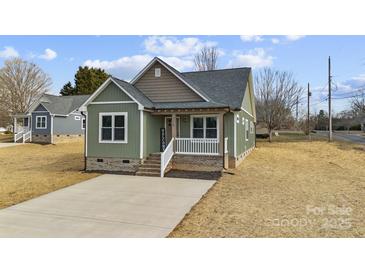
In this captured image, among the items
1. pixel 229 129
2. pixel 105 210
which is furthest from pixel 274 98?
pixel 105 210

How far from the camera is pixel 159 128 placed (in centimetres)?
1484

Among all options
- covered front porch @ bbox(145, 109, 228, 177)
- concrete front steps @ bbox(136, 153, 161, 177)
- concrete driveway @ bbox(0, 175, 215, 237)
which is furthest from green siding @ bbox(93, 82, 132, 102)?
concrete driveway @ bbox(0, 175, 215, 237)

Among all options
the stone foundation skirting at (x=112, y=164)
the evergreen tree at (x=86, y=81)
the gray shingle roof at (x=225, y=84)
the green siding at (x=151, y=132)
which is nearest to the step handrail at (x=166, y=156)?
the green siding at (x=151, y=132)

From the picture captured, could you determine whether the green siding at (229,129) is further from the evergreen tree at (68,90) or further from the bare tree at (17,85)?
the bare tree at (17,85)

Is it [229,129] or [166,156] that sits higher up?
[229,129]

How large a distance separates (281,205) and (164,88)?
9728 millimetres

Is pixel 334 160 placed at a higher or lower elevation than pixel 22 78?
lower

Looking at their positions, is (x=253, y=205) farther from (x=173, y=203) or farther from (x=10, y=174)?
(x=10, y=174)

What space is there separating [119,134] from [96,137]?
132cm

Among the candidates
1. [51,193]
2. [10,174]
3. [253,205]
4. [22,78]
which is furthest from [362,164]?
[22,78]

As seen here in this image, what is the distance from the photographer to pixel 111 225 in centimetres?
581

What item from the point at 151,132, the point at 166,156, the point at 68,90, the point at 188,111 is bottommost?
the point at 166,156

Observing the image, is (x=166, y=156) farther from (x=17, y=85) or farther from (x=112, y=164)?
(x=17, y=85)

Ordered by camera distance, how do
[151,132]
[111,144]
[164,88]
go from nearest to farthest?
[111,144]
[151,132]
[164,88]
